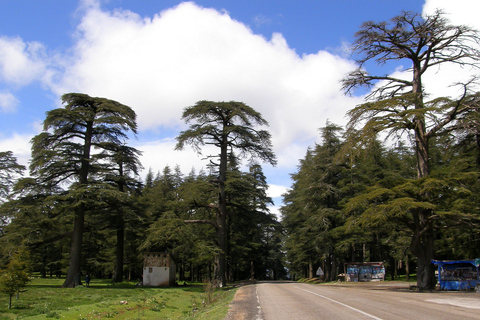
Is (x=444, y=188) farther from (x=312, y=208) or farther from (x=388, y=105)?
(x=312, y=208)

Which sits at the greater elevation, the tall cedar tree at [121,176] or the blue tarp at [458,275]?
the tall cedar tree at [121,176]

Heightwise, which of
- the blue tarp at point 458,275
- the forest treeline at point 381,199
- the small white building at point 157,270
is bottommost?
the small white building at point 157,270

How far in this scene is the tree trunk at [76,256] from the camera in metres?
26.7

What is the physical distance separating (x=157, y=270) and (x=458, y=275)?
2382cm

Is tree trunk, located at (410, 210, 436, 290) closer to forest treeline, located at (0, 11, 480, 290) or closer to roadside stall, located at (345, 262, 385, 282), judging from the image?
forest treeline, located at (0, 11, 480, 290)

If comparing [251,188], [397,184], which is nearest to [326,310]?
[397,184]

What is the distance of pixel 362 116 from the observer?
19.8 metres

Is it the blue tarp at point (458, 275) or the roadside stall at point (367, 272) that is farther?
the roadside stall at point (367, 272)

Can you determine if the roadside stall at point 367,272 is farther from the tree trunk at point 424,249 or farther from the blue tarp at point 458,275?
the blue tarp at point 458,275

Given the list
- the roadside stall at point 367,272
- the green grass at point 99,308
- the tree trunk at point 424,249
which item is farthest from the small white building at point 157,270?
the tree trunk at point 424,249

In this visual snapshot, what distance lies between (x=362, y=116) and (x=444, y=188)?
19.0ft

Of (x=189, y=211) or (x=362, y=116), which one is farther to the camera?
(x=189, y=211)

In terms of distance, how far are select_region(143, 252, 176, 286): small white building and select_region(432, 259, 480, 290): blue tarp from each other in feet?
73.0

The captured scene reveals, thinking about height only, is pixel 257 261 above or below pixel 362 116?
below
